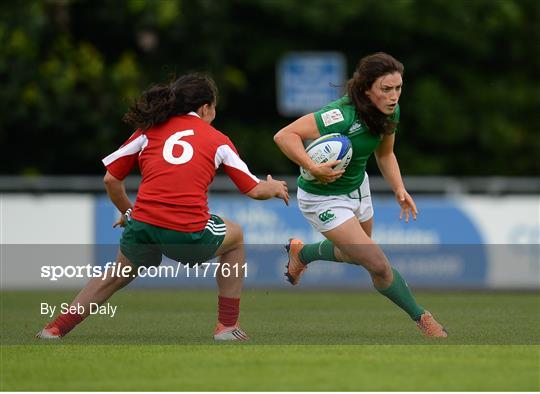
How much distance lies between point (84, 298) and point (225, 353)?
1293mm

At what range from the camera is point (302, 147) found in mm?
9625

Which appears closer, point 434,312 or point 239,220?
point 434,312

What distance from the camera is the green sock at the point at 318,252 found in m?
10.5

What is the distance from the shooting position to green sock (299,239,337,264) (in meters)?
10.5

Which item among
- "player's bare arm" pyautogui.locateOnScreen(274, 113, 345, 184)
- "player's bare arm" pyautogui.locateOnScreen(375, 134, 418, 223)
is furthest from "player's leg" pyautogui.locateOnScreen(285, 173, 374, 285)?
"player's bare arm" pyautogui.locateOnScreen(274, 113, 345, 184)

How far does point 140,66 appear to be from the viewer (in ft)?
82.3

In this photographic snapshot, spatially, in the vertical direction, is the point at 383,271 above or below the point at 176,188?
below

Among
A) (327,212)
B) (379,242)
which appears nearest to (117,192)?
(327,212)

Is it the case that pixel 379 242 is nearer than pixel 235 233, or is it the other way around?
pixel 235 233

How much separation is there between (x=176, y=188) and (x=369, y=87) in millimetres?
1581

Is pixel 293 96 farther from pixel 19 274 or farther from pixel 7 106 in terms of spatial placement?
pixel 7 106

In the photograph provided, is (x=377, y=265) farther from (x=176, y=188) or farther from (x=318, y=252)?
(x=176, y=188)

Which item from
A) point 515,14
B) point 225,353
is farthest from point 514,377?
point 515,14

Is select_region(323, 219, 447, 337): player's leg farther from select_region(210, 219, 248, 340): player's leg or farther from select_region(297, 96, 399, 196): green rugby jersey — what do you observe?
select_region(210, 219, 248, 340): player's leg
